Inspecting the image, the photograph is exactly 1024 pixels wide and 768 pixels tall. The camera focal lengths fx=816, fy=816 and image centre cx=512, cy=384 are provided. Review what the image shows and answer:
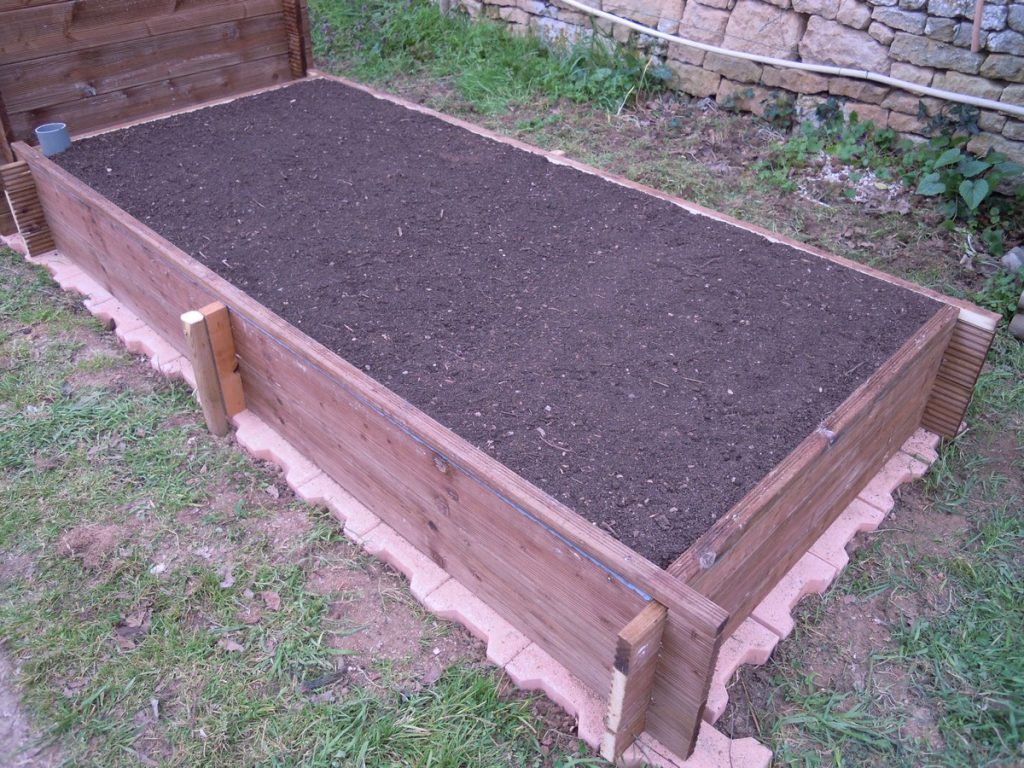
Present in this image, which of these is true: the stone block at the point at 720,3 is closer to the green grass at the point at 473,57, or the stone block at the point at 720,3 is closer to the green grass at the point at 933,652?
the green grass at the point at 473,57

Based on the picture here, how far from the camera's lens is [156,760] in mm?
1746

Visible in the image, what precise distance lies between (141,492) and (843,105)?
384cm

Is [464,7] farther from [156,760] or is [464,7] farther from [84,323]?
[156,760]

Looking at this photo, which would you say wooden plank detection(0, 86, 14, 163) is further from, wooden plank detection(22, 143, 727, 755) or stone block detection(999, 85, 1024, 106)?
stone block detection(999, 85, 1024, 106)

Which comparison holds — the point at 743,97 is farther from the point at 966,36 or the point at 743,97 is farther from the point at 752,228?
the point at 752,228

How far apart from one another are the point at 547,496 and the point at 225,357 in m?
1.28

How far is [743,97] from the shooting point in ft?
15.2

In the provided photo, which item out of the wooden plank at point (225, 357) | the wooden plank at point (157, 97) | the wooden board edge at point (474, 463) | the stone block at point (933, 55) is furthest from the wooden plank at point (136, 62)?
the stone block at point (933, 55)

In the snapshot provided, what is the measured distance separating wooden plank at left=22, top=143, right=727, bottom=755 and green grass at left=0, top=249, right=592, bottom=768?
0.57 feet

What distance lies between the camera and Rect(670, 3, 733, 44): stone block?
454 cm

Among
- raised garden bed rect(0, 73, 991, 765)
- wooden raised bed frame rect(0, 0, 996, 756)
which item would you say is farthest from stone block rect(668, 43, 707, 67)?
wooden raised bed frame rect(0, 0, 996, 756)

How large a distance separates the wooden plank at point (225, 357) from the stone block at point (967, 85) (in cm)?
347

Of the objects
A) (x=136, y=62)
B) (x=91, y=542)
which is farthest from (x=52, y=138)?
(x=91, y=542)

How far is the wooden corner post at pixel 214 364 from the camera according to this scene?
95.0 inches
